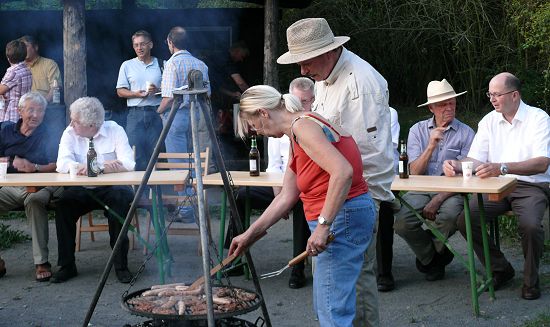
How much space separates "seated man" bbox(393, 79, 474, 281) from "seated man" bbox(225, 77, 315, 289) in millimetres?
772

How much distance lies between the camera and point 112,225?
7.32 metres

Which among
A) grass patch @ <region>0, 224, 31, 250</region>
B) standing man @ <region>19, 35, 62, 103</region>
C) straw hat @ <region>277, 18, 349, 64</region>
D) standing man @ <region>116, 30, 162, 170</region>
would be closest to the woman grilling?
straw hat @ <region>277, 18, 349, 64</region>

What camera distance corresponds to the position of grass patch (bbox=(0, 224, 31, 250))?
338 inches

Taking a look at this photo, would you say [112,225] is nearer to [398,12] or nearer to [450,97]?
[450,97]

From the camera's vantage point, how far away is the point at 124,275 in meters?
7.11

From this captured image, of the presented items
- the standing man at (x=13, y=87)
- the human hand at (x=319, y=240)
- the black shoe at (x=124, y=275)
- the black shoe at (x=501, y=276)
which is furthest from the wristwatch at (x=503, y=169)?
the standing man at (x=13, y=87)

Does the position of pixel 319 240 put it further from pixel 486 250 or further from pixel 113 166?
pixel 113 166

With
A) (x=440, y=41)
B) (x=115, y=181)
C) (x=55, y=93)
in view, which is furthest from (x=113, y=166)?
(x=440, y=41)

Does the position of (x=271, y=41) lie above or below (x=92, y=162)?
above

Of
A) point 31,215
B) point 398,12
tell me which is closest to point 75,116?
point 31,215

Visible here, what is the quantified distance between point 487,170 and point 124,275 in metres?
3.02

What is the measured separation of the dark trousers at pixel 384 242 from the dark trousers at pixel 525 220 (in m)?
0.54

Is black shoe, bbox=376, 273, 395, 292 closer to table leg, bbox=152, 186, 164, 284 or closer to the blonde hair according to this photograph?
table leg, bbox=152, 186, 164, 284

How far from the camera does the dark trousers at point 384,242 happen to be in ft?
21.9
